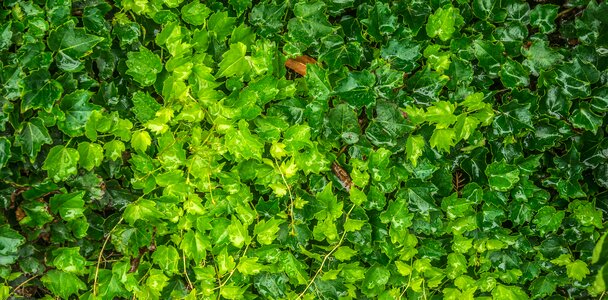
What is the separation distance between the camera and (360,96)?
143 cm

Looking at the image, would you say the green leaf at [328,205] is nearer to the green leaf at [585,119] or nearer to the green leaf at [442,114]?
the green leaf at [442,114]

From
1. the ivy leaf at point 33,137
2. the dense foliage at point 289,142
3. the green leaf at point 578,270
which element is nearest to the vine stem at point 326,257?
the dense foliage at point 289,142

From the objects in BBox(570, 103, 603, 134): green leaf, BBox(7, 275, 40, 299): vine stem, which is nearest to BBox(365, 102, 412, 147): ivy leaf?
BBox(570, 103, 603, 134): green leaf

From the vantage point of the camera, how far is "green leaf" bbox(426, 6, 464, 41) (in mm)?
1435

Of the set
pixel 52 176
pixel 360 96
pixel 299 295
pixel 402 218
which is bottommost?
pixel 299 295

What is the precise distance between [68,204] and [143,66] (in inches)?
17.2

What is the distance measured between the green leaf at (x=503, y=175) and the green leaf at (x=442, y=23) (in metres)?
0.41

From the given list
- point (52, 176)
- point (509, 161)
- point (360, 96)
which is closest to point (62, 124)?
point (52, 176)

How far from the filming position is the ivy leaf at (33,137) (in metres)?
1.36

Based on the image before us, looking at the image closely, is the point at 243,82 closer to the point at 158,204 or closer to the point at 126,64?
the point at 126,64

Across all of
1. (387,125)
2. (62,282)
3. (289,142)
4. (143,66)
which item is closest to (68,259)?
(62,282)

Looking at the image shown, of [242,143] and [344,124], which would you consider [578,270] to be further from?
[242,143]

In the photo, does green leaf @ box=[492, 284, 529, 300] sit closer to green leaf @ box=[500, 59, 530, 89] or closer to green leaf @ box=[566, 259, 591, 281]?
green leaf @ box=[566, 259, 591, 281]

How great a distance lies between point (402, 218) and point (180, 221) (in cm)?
65
